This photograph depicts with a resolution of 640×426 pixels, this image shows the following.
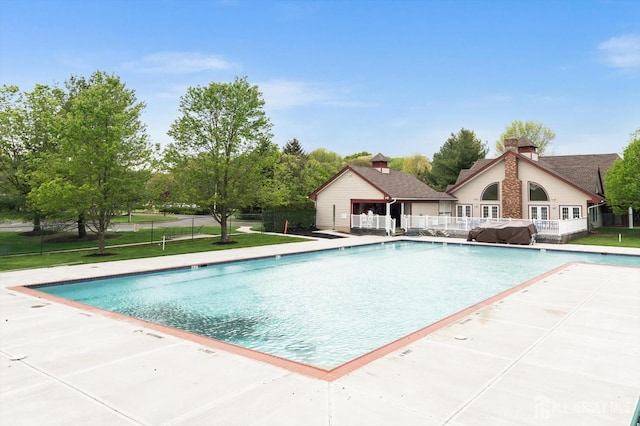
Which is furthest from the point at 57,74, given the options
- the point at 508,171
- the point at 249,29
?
the point at 508,171

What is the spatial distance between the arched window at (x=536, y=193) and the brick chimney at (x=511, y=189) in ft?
2.49

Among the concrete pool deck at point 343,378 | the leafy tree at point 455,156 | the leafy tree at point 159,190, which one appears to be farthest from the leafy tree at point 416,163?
the concrete pool deck at point 343,378

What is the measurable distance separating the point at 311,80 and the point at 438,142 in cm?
2856

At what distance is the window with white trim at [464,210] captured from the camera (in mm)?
33697

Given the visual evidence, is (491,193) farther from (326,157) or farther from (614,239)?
(326,157)

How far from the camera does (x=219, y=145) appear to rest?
82.9 ft

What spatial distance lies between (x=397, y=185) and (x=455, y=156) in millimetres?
21411

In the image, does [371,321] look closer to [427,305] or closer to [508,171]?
[427,305]

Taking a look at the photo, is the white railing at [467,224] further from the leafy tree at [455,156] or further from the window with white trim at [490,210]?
the leafy tree at [455,156]

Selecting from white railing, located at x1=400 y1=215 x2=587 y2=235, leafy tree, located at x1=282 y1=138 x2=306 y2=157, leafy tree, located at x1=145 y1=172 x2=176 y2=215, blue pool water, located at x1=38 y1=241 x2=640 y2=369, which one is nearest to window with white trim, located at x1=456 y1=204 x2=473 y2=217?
white railing, located at x1=400 y1=215 x2=587 y2=235

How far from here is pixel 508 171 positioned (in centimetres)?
3098

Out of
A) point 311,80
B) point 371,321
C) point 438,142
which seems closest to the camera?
point 371,321

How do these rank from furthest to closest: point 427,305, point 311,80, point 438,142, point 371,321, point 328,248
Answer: point 438,142 → point 311,80 → point 328,248 → point 427,305 → point 371,321

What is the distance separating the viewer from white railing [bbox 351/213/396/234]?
29.9 m
